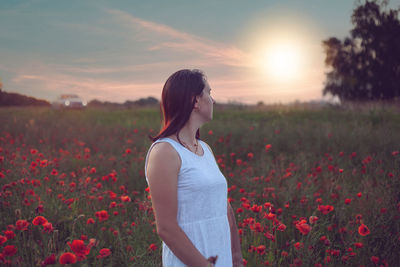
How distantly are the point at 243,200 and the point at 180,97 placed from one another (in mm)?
1634

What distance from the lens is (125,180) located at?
5246 millimetres

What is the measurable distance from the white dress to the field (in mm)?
482

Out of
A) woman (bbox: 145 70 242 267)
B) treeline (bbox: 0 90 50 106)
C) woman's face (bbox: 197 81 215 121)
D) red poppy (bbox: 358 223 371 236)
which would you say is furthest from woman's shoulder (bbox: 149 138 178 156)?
treeline (bbox: 0 90 50 106)

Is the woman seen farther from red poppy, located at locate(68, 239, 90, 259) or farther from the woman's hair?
red poppy, located at locate(68, 239, 90, 259)

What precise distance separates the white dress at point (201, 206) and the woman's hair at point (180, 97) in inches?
4.0

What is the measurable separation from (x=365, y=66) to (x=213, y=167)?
3221 centimetres

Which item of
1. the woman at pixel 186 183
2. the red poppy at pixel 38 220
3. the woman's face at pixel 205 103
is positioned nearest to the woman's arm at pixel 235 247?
the woman at pixel 186 183

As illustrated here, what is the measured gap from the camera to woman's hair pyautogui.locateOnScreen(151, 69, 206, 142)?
5.14 ft

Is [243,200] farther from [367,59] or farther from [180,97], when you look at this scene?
[367,59]

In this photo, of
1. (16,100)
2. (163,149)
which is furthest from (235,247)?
(16,100)

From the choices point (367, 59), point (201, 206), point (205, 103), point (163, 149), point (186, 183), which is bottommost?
point (201, 206)

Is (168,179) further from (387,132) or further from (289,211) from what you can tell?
(387,132)

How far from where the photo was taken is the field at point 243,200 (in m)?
2.50

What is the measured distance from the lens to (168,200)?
4.46 ft
